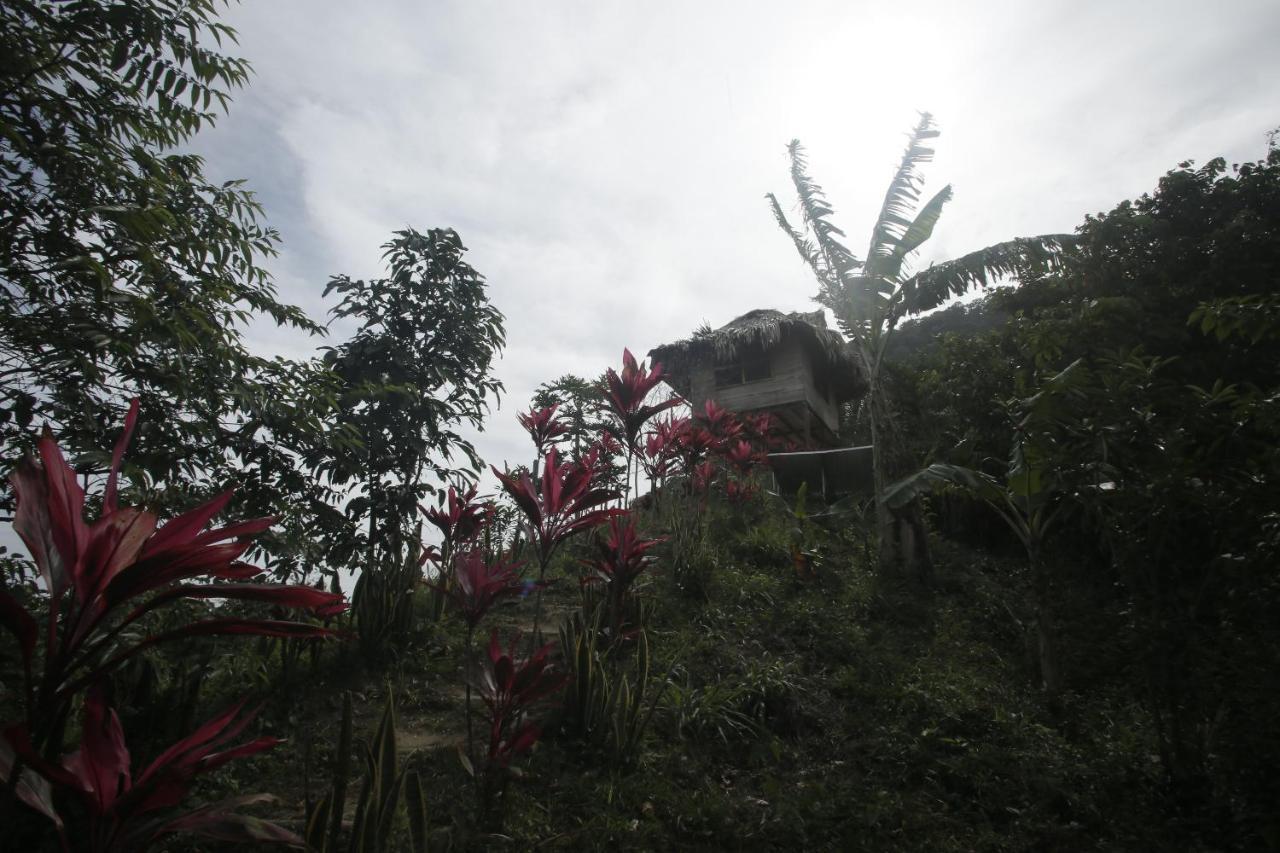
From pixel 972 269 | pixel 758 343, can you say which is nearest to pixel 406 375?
pixel 972 269

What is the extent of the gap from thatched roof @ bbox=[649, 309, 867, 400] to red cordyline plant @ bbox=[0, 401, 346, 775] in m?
13.1

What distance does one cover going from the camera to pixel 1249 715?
2586 mm

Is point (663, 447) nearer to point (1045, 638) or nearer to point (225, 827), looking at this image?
point (1045, 638)

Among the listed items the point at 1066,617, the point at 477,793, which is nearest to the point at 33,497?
the point at 477,793

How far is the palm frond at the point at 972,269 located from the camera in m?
7.43

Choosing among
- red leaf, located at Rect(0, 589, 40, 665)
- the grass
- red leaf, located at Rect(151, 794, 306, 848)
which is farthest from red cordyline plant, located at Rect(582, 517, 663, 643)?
red leaf, located at Rect(0, 589, 40, 665)

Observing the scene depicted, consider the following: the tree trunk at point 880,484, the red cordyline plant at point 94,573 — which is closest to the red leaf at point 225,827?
the red cordyline plant at point 94,573

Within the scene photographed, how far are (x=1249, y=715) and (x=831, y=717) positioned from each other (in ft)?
6.23

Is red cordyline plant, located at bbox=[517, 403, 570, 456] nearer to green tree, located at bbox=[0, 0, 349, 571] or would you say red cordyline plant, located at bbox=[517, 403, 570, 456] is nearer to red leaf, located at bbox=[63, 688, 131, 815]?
green tree, located at bbox=[0, 0, 349, 571]

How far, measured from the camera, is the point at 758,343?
13.7 m

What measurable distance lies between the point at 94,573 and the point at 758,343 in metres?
13.3

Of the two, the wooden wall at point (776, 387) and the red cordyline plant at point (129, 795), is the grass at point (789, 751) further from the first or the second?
the wooden wall at point (776, 387)

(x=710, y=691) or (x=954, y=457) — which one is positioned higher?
(x=954, y=457)

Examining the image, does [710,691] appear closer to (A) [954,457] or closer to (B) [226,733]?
(B) [226,733]
